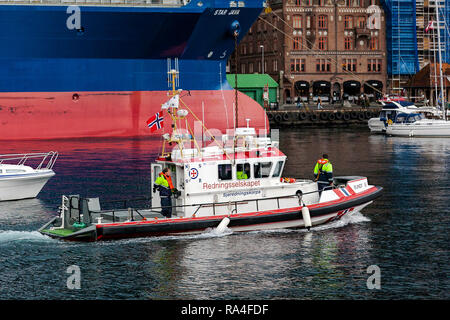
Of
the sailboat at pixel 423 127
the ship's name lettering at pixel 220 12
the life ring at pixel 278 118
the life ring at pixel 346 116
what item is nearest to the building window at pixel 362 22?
the life ring at pixel 346 116

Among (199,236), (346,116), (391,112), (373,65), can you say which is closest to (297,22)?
(373,65)

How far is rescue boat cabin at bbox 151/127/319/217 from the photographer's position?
2589cm

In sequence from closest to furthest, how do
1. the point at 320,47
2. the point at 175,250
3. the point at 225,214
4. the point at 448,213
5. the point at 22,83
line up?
the point at 175,250, the point at 225,214, the point at 448,213, the point at 22,83, the point at 320,47

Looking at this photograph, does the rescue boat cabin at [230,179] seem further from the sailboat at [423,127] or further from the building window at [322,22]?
the building window at [322,22]

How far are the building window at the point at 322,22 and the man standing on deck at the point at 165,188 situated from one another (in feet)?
292

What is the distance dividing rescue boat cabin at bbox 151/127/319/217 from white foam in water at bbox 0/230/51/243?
406cm

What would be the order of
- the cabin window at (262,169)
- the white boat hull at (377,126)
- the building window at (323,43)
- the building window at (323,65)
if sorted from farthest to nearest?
the building window at (323,65) < the building window at (323,43) < the white boat hull at (377,126) < the cabin window at (262,169)

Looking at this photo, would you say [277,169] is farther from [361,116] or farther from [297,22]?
[297,22]

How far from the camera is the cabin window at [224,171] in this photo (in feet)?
86.1
